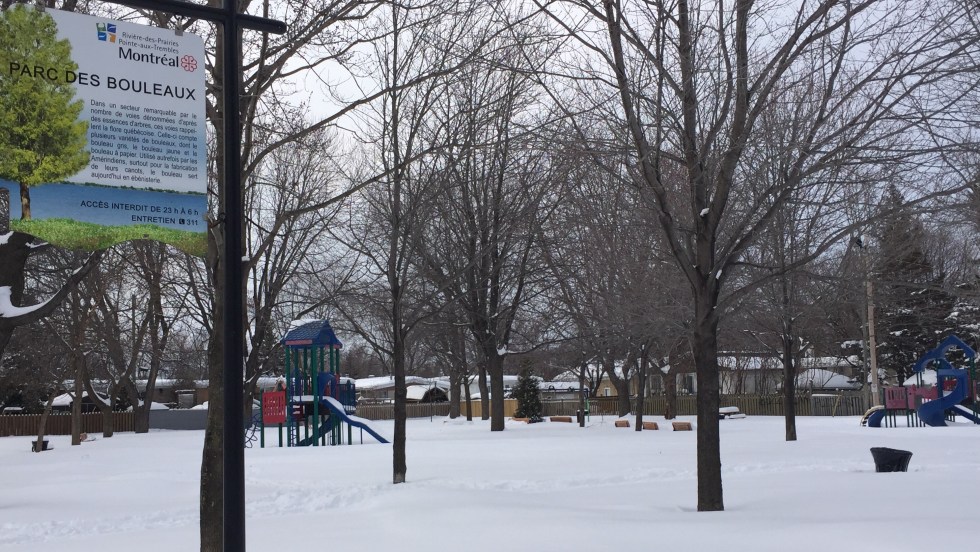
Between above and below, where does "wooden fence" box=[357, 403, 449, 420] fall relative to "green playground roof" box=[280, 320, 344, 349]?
below

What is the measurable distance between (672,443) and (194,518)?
1449 centimetres

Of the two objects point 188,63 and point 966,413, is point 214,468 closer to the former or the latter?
point 188,63

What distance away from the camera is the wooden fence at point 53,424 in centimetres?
4306

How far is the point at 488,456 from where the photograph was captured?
2008cm

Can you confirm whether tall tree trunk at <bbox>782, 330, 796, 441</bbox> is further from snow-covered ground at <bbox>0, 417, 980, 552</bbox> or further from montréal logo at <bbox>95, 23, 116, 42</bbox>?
montréal logo at <bbox>95, 23, 116, 42</bbox>

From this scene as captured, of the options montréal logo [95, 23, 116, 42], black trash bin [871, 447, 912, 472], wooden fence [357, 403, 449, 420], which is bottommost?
wooden fence [357, 403, 449, 420]

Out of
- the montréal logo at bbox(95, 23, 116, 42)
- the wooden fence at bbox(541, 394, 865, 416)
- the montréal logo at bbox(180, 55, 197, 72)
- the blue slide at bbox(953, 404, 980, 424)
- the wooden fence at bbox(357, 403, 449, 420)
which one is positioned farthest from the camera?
the wooden fence at bbox(357, 403, 449, 420)

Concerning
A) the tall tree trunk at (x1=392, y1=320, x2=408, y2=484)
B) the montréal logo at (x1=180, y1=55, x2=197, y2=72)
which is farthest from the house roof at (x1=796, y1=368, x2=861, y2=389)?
the montréal logo at (x1=180, y1=55, x2=197, y2=72)

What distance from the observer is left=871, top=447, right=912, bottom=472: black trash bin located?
1455 centimetres

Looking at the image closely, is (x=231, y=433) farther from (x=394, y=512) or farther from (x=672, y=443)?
(x=672, y=443)

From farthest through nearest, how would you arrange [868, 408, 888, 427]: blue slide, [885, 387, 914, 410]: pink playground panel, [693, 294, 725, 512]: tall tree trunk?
[885, 387, 914, 410]: pink playground panel < [868, 408, 888, 427]: blue slide < [693, 294, 725, 512]: tall tree trunk

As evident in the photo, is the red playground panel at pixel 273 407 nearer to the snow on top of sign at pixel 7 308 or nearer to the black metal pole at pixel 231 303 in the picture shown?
the snow on top of sign at pixel 7 308

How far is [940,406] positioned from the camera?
30.4m

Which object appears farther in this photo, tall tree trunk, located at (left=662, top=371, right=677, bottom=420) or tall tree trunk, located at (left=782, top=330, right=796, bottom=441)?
tall tree trunk, located at (left=662, top=371, right=677, bottom=420)
